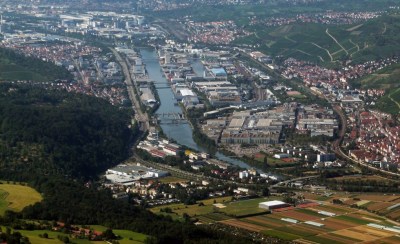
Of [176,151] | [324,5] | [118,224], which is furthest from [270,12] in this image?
[118,224]

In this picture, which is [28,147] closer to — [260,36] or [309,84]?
[309,84]

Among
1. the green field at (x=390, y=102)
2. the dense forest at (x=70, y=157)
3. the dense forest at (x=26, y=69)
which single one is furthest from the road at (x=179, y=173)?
the dense forest at (x=26, y=69)

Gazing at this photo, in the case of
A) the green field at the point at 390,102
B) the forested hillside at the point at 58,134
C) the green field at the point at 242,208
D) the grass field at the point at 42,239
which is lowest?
the grass field at the point at 42,239

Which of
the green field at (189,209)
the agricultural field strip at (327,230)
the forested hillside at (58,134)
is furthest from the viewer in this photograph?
the forested hillside at (58,134)

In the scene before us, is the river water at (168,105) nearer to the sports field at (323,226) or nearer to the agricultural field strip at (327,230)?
the sports field at (323,226)

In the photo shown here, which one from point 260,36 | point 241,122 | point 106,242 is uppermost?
point 260,36

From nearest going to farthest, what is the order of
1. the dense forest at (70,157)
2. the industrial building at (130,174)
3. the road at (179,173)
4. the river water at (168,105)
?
the dense forest at (70,157), the industrial building at (130,174), the road at (179,173), the river water at (168,105)
